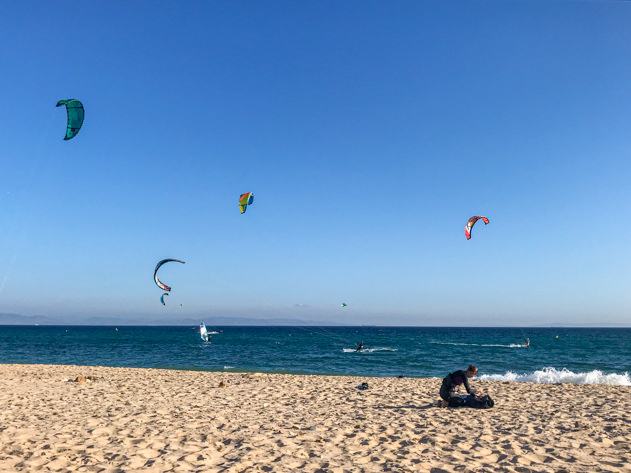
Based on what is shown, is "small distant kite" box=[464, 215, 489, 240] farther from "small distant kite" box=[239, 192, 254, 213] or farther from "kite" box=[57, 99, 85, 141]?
"kite" box=[57, 99, 85, 141]

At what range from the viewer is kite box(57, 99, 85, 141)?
483 inches

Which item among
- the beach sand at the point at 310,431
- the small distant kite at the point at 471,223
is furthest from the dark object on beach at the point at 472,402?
the small distant kite at the point at 471,223

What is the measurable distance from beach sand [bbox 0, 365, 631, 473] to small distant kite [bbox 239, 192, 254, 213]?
962cm

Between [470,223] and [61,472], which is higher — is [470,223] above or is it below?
above

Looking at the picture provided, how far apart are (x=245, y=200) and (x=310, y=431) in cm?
1481

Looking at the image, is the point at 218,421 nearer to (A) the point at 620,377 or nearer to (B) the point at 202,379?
(B) the point at 202,379

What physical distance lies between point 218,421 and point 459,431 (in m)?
4.79

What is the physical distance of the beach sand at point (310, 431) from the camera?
6.05m

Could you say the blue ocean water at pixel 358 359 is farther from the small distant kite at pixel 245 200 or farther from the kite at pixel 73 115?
the kite at pixel 73 115

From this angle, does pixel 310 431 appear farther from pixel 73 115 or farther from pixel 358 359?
pixel 358 359

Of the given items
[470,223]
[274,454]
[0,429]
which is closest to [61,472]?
[274,454]

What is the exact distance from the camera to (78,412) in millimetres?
9828

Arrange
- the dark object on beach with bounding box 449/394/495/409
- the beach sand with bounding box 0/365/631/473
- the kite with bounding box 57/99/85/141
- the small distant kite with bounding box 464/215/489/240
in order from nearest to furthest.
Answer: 1. the beach sand with bounding box 0/365/631/473
2. the dark object on beach with bounding box 449/394/495/409
3. the kite with bounding box 57/99/85/141
4. the small distant kite with bounding box 464/215/489/240

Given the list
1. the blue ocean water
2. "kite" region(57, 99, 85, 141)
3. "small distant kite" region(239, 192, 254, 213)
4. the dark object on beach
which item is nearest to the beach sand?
the dark object on beach
